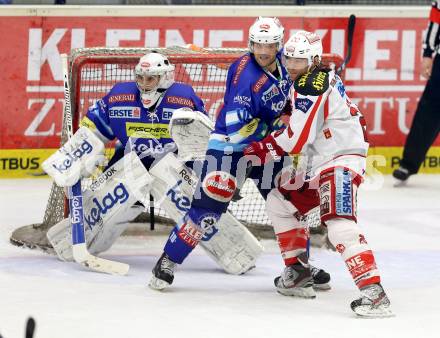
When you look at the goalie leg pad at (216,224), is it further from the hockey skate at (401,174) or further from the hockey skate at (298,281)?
the hockey skate at (401,174)

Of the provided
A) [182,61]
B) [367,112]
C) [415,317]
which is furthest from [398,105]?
[415,317]

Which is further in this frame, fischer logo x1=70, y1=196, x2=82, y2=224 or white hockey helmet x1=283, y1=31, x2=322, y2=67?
fischer logo x1=70, y1=196, x2=82, y2=224

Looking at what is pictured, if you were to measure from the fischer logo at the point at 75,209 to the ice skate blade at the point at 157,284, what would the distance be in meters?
0.64

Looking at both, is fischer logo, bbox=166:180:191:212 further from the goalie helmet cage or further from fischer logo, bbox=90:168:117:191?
the goalie helmet cage

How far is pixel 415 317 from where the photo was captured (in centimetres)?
550

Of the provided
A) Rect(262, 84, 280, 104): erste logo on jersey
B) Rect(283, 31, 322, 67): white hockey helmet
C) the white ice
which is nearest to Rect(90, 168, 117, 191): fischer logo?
the white ice

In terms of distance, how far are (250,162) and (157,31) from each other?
10.1 feet

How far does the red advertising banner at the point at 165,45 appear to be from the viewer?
8.71m

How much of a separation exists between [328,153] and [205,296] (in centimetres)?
89

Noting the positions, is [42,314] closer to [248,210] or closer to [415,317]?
[415,317]

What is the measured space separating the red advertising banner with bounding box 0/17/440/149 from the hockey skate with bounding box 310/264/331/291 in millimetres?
3160

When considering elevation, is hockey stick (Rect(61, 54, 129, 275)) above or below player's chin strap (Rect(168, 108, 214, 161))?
below

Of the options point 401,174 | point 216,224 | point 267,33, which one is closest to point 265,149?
point 267,33

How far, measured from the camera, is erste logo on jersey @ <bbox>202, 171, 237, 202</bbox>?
5977 millimetres
